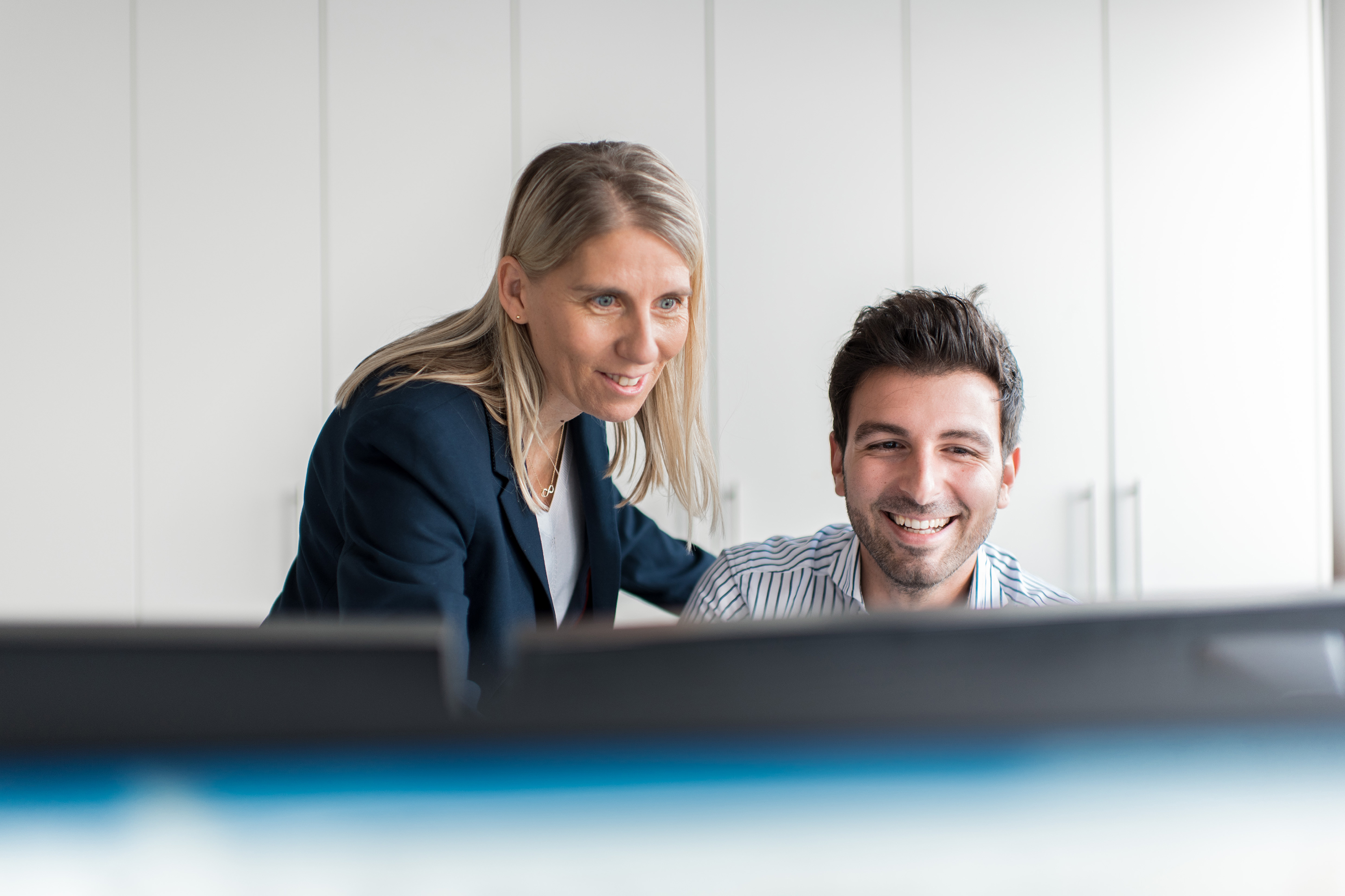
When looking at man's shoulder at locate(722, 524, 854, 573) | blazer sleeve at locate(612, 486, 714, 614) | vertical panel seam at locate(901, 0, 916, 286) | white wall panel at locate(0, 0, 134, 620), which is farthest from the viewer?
vertical panel seam at locate(901, 0, 916, 286)

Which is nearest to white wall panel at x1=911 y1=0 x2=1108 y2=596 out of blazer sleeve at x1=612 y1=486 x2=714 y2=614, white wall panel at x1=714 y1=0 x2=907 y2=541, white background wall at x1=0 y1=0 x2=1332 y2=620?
white background wall at x1=0 y1=0 x2=1332 y2=620

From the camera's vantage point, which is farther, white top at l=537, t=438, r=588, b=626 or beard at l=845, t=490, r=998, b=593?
white top at l=537, t=438, r=588, b=626

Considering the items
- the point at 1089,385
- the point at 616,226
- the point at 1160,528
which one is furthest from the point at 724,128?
the point at 1160,528

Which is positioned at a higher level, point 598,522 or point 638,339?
point 638,339

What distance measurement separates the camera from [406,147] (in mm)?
2258

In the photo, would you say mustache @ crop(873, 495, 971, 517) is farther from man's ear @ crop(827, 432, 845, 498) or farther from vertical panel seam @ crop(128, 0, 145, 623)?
vertical panel seam @ crop(128, 0, 145, 623)

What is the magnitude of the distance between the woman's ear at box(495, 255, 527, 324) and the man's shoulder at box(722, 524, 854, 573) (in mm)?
436

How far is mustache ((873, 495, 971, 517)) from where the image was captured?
3.75 ft

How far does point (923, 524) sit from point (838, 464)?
162 millimetres

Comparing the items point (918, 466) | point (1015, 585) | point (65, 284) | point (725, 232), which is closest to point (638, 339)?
point (918, 466)

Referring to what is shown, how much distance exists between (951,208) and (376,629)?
2354mm

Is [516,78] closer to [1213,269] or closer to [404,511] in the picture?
[404,511]

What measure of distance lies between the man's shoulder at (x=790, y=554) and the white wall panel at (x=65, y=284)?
165cm

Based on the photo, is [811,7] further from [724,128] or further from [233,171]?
[233,171]
